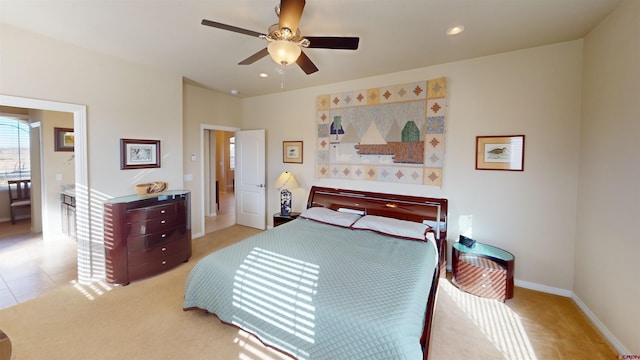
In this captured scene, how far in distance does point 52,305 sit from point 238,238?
96.2 inches

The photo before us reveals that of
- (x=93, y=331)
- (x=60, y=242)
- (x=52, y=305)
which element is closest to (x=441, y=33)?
(x=93, y=331)

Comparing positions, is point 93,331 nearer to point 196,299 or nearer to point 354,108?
point 196,299

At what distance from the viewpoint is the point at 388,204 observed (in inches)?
146

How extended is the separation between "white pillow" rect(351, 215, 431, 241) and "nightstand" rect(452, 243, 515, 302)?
0.54 m

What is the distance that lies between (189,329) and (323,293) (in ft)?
4.55

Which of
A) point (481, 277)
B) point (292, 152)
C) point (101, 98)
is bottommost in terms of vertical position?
point (481, 277)

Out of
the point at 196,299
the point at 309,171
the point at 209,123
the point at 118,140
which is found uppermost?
the point at 209,123

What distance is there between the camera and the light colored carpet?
202 centimetres

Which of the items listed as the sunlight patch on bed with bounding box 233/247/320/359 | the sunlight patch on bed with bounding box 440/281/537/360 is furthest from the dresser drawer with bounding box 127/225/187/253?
the sunlight patch on bed with bounding box 440/281/537/360

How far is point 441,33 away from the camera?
101 inches

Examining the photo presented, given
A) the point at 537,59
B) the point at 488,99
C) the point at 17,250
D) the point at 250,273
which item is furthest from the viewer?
the point at 17,250

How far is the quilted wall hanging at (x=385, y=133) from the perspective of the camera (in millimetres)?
3477

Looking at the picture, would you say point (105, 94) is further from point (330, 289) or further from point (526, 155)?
point (526, 155)

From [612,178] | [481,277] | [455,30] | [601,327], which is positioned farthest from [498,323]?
[455,30]
